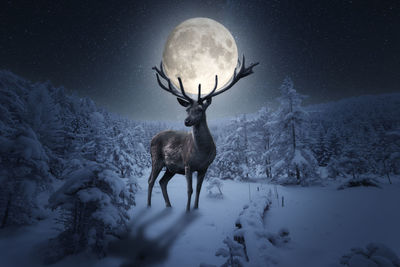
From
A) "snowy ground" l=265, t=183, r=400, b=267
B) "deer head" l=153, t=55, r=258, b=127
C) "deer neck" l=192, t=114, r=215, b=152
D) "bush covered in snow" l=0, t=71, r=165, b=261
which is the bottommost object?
"snowy ground" l=265, t=183, r=400, b=267

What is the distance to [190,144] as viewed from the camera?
5.20 meters

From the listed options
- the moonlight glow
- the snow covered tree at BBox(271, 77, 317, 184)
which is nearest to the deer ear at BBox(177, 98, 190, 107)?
the moonlight glow

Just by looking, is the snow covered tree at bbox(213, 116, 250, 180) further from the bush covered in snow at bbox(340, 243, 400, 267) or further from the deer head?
the bush covered in snow at bbox(340, 243, 400, 267)

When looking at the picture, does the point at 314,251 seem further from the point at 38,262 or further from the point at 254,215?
the point at 38,262

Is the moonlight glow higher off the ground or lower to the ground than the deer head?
higher

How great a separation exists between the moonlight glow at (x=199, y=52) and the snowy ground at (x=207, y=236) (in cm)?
375

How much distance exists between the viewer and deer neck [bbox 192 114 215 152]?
486 centimetres

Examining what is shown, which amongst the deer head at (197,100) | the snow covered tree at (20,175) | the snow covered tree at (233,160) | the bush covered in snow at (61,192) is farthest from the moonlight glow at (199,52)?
the snow covered tree at (233,160)

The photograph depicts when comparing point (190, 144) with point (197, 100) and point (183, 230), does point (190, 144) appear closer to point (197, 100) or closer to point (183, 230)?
point (197, 100)

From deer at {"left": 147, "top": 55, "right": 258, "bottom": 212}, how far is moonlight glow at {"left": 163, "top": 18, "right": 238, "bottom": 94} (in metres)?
0.39

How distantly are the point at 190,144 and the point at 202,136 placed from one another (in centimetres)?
53

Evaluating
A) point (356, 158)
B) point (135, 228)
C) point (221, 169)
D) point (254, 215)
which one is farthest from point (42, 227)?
point (356, 158)

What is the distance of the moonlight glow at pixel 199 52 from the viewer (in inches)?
178

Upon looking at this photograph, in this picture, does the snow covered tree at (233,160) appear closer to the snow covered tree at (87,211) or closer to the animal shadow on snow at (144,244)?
the animal shadow on snow at (144,244)
